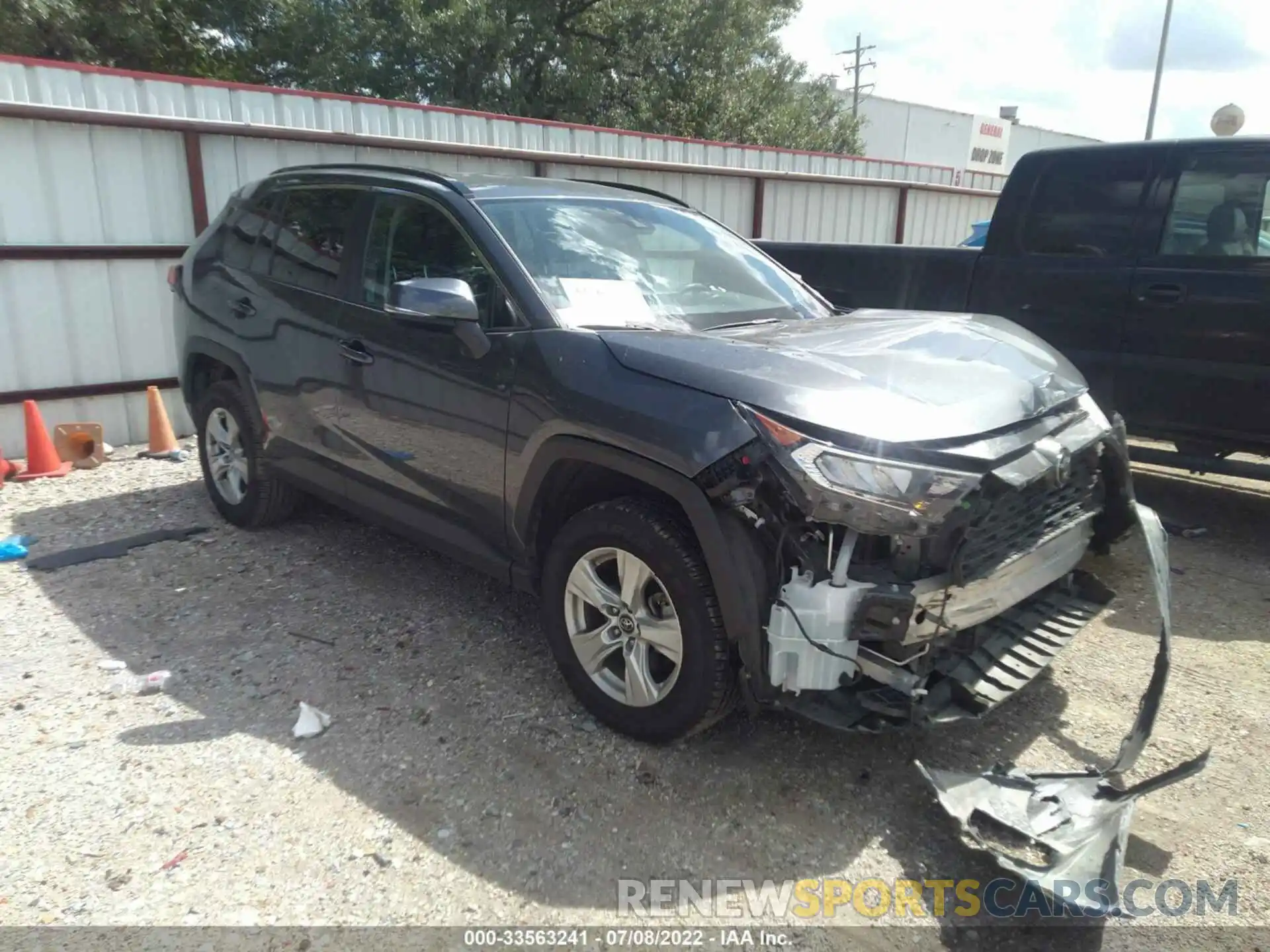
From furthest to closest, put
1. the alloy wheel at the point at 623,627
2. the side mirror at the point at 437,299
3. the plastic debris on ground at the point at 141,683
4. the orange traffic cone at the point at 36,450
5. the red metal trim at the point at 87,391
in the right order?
the red metal trim at the point at 87,391
the orange traffic cone at the point at 36,450
the plastic debris on ground at the point at 141,683
the side mirror at the point at 437,299
the alloy wheel at the point at 623,627

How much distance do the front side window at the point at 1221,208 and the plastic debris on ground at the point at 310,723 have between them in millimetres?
4927

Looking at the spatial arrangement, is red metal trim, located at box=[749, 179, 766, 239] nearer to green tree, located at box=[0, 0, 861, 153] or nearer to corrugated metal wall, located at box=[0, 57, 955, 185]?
corrugated metal wall, located at box=[0, 57, 955, 185]

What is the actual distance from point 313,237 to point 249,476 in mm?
1373

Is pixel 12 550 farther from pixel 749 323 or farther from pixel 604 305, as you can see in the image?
pixel 749 323

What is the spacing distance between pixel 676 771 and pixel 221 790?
146cm

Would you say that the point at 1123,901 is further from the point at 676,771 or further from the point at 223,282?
the point at 223,282

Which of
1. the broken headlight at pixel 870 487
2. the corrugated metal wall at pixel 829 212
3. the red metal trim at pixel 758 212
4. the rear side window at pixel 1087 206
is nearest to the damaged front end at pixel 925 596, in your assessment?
the broken headlight at pixel 870 487

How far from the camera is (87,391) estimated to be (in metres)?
6.86

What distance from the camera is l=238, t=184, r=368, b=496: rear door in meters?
4.11

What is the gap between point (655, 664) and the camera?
307 cm

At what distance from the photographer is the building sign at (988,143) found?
40.0 m

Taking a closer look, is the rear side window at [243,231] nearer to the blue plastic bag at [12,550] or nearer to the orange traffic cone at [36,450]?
the blue plastic bag at [12,550]

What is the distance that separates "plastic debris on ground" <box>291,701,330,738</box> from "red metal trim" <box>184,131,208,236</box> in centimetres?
517

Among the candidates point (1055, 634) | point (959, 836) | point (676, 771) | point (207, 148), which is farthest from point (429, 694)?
point (207, 148)
